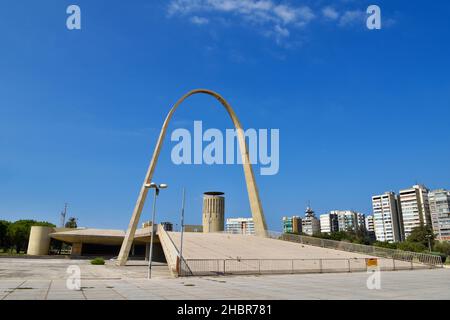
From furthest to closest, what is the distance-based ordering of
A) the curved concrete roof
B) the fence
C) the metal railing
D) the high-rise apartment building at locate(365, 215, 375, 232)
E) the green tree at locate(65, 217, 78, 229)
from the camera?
the high-rise apartment building at locate(365, 215, 375, 232) < the green tree at locate(65, 217, 78, 229) < the curved concrete roof < the metal railing < the fence

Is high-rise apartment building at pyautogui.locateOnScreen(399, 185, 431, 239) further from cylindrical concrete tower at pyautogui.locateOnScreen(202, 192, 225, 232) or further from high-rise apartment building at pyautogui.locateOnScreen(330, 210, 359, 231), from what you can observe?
Result: cylindrical concrete tower at pyautogui.locateOnScreen(202, 192, 225, 232)

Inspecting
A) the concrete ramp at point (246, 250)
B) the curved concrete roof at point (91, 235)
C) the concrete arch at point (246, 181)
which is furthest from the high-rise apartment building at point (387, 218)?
the concrete ramp at point (246, 250)

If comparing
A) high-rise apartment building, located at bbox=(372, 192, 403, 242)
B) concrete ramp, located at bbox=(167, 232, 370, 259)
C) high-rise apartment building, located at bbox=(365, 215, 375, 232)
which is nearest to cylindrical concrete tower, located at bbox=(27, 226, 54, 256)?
concrete ramp, located at bbox=(167, 232, 370, 259)

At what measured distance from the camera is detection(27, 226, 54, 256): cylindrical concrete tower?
195ft

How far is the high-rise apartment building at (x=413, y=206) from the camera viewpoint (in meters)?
140

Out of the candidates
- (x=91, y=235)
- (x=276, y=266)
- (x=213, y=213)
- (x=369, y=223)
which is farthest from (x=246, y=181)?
(x=369, y=223)

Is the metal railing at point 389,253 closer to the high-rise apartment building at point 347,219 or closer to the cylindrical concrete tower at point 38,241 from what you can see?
the cylindrical concrete tower at point 38,241

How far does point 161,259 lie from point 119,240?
2053 cm

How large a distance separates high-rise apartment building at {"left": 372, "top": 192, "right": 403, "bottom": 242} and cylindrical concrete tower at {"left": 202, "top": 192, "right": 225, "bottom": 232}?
118 meters

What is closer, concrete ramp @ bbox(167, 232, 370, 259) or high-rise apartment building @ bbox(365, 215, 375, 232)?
concrete ramp @ bbox(167, 232, 370, 259)

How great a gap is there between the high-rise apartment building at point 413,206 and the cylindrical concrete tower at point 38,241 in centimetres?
13129

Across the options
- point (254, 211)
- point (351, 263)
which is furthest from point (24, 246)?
point (351, 263)
